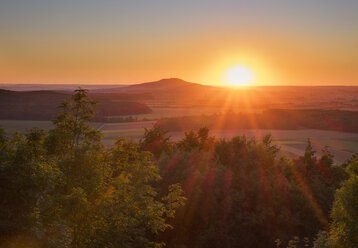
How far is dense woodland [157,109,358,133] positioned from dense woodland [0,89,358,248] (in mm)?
44040

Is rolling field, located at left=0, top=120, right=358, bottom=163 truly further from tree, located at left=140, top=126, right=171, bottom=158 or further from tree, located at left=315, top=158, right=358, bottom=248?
tree, located at left=315, top=158, right=358, bottom=248

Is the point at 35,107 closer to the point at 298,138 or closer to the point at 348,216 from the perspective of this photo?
the point at 298,138

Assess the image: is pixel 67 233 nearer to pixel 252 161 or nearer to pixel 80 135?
pixel 80 135

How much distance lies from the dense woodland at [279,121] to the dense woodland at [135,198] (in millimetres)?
44040

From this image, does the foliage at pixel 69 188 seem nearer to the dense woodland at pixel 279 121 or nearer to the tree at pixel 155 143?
the tree at pixel 155 143

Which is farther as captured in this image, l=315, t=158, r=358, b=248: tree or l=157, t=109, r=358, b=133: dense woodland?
l=157, t=109, r=358, b=133: dense woodland

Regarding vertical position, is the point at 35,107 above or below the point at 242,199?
above

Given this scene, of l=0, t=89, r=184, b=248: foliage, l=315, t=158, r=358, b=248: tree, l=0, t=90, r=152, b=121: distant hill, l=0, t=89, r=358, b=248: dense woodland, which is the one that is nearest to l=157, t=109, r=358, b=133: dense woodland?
l=0, t=90, r=152, b=121: distant hill

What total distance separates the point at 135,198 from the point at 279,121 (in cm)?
7190

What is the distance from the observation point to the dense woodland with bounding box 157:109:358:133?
6672 cm

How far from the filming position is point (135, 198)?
9.07 metres

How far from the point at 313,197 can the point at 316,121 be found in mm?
61209

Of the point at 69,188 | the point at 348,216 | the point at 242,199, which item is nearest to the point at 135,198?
Answer: the point at 69,188

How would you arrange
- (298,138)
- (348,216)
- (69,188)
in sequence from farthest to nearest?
(298,138), (69,188), (348,216)
